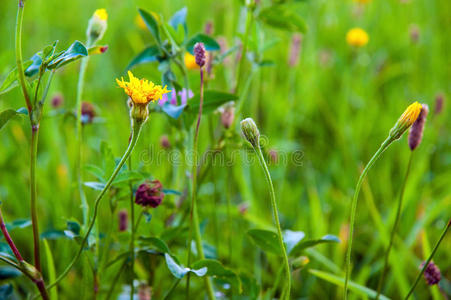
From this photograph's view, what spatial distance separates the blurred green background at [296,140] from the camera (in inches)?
43.1

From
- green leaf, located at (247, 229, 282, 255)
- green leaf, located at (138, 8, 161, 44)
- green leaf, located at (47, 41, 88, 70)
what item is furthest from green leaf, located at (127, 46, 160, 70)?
green leaf, located at (247, 229, 282, 255)

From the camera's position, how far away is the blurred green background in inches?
43.1

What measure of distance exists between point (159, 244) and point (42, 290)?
0.18m

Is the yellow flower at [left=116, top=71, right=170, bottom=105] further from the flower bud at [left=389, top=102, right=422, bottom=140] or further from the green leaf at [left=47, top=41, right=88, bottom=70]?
the flower bud at [left=389, top=102, right=422, bottom=140]

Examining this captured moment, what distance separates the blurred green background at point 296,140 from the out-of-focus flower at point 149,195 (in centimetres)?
6

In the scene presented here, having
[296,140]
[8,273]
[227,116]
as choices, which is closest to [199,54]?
[227,116]

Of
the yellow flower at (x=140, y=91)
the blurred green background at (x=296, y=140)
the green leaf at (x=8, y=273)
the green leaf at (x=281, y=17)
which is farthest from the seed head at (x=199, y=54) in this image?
the green leaf at (x=8, y=273)

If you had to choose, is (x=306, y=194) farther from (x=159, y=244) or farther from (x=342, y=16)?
(x=342, y=16)

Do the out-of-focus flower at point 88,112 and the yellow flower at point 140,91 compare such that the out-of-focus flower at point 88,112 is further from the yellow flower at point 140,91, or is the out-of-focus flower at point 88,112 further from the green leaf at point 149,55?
the yellow flower at point 140,91

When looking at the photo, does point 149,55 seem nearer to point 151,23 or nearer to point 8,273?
point 151,23

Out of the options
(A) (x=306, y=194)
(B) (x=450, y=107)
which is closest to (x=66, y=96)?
(A) (x=306, y=194)

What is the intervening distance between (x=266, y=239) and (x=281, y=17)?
513mm

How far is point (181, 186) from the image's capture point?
3.82 ft

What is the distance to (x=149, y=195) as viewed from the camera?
0.77m
